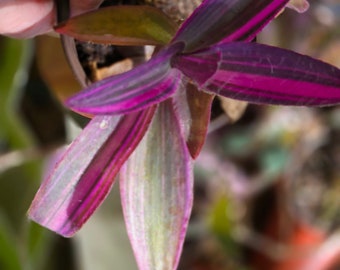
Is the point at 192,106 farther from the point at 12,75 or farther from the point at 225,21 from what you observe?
the point at 12,75

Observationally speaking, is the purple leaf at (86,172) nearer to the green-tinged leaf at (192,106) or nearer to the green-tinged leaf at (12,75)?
the green-tinged leaf at (192,106)

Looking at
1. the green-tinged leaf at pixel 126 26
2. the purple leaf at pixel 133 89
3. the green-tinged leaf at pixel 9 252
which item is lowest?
the green-tinged leaf at pixel 9 252

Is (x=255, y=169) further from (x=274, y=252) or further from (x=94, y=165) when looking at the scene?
(x=94, y=165)

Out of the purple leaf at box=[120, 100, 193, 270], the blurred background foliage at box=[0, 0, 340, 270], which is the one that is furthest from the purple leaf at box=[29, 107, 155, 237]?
the blurred background foliage at box=[0, 0, 340, 270]

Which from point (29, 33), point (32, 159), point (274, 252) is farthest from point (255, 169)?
point (29, 33)

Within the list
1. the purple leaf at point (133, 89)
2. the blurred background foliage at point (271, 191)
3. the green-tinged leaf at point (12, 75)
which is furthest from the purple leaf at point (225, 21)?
the blurred background foliage at point (271, 191)

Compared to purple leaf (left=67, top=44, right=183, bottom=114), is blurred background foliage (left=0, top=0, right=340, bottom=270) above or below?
below

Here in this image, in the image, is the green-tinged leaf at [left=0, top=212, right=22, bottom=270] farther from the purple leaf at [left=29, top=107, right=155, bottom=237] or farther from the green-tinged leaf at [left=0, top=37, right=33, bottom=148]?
the purple leaf at [left=29, top=107, right=155, bottom=237]
